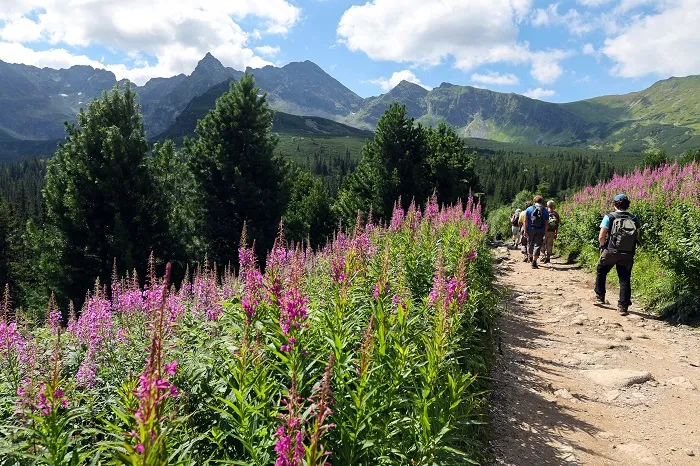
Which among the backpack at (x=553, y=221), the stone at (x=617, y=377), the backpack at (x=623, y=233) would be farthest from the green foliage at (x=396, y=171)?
the stone at (x=617, y=377)

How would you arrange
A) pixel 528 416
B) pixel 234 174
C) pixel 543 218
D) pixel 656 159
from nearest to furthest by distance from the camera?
pixel 528 416
pixel 543 218
pixel 234 174
pixel 656 159

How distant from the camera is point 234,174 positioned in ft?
78.6

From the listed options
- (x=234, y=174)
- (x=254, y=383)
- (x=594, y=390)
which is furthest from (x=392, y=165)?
(x=254, y=383)

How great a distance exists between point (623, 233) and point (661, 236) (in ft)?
7.61

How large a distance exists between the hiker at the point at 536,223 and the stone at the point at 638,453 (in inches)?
459

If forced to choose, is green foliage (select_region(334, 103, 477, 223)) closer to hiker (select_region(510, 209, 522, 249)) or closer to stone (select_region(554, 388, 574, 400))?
hiker (select_region(510, 209, 522, 249))

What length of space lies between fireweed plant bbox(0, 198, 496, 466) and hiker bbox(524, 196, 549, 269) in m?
11.2

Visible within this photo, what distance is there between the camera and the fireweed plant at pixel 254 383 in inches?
94.2

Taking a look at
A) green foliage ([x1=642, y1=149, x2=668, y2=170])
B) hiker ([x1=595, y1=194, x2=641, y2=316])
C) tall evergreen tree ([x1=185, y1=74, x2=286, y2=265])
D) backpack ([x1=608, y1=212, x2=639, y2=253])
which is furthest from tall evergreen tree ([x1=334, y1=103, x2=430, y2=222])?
green foliage ([x1=642, y1=149, x2=668, y2=170])

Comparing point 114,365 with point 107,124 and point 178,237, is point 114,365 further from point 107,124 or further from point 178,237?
point 107,124

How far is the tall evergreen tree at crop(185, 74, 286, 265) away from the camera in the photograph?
79.1 feet

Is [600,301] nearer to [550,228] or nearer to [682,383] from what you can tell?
[682,383]

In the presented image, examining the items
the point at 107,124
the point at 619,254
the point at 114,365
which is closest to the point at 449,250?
the point at 619,254

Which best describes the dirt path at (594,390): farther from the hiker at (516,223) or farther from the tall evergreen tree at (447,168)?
the tall evergreen tree at (447,168)
